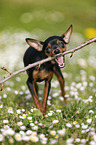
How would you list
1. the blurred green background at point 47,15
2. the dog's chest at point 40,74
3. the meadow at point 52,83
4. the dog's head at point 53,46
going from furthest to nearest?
1. the blurred green background at point 47,15
2. the dog's chest at point 40,74
3. the dog's head at point 53,46
4. the meadow at point 52,83

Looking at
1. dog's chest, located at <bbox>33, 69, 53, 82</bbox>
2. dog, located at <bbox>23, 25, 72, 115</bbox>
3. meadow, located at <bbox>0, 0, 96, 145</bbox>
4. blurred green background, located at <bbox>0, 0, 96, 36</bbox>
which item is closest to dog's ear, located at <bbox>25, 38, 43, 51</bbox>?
dog, located at <bbox>23, 25, 72, 115</bbox>

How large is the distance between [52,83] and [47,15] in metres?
8.30

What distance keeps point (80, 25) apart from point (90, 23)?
0.81 metres

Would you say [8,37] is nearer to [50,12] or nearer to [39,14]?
[39,14]

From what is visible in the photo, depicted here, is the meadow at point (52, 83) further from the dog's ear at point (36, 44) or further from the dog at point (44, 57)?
the dog's ear at point (36, 44)

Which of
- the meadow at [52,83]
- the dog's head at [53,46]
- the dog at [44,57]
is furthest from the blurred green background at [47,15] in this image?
the dog's head at [53,46]

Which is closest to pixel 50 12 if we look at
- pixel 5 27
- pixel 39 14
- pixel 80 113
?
pixel 39 14

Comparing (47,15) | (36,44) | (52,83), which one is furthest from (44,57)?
(47,15)

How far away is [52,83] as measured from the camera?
584 centimetres

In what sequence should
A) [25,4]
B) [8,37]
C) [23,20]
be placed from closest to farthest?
1. [8,37]
2. [23,20]
3. [25,4]

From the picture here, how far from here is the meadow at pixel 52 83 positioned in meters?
3.21

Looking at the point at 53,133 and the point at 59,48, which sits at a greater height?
the point at 59,48

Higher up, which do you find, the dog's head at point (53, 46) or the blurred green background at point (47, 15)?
the blurred green background at point (47, 15)

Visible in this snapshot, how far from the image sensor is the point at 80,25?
12.8 m
